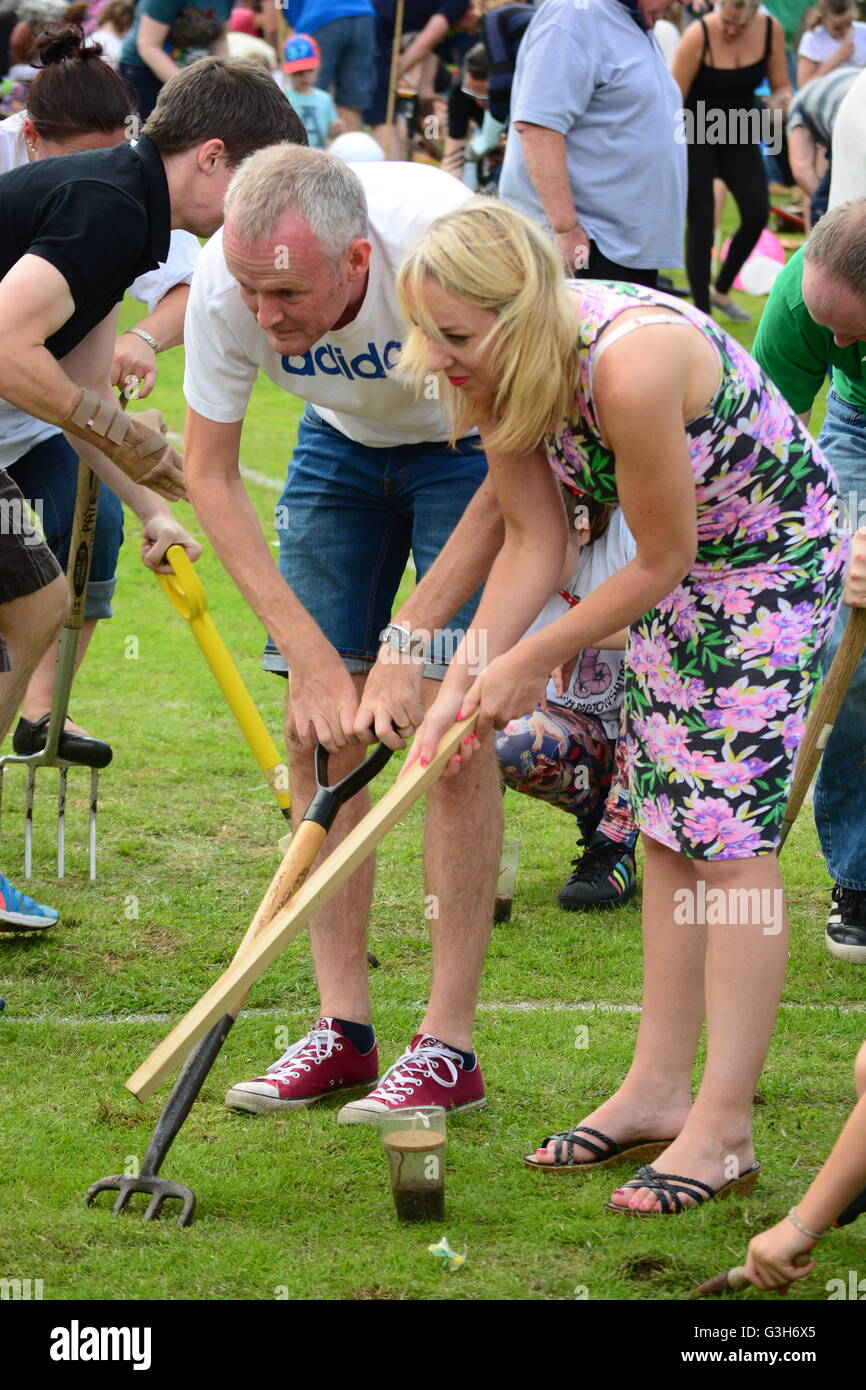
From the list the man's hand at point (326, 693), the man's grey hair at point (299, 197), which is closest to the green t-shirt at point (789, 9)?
the man's grey hair at point (299, 197)

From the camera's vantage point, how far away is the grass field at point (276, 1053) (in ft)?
8.67

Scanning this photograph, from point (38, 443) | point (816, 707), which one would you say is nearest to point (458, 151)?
point (38, 443)

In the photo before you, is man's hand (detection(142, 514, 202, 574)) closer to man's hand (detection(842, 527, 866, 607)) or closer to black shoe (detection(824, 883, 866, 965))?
man's hand (detection(842, 527, 866, 607))

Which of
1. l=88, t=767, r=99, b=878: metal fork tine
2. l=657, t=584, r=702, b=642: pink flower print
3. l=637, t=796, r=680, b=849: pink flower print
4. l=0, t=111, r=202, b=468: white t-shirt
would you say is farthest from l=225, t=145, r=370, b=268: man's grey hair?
l=88, t=767, r=99, b=878: metal fork tine

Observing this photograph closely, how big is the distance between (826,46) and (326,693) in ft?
37.8

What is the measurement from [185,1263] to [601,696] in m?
2.18

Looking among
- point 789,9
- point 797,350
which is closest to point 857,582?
point 797,350

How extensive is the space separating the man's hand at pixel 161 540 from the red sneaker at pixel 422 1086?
1.23m

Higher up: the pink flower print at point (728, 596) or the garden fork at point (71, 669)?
the pink flower print at point (728, 596)

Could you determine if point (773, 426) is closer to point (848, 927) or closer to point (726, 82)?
point (848, 927)

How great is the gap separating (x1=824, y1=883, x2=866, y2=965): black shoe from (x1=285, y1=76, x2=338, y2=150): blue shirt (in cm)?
923

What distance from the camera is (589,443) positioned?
267 cm

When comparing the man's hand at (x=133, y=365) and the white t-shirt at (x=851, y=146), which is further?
the man's hand at (x=133, y=365)

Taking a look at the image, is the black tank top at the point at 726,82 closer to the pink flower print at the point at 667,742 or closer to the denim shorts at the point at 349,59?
the denim shorts at the point at 349,59
